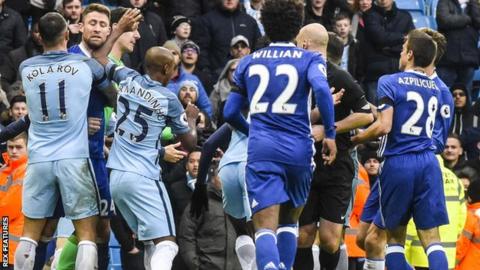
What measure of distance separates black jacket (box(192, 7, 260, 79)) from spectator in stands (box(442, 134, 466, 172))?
3314 millimetres

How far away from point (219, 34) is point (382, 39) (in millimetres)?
2595

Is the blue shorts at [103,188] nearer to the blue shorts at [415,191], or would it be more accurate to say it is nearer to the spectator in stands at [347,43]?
the blue shorts at [415,191]

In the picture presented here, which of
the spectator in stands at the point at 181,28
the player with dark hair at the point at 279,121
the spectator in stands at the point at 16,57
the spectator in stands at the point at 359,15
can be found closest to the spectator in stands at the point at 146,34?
the spectator in stands at the point at 181,28

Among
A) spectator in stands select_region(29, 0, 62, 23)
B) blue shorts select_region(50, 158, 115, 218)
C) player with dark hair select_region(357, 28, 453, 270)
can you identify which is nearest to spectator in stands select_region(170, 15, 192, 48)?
spectator in stands select_region(29, 0, 62, 23)

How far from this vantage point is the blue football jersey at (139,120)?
43.1 feet

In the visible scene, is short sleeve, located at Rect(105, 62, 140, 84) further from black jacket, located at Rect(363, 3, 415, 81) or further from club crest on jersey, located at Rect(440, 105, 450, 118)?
black jacket, located at Rect(363, 3, 415, 81)

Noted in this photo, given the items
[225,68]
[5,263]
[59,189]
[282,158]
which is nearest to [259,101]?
[282,158]

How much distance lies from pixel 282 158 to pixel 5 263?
4501 millimetres

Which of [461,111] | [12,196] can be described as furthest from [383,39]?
[12,196]

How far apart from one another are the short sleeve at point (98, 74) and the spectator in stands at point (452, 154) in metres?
7.57

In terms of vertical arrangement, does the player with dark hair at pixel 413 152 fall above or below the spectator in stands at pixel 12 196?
above

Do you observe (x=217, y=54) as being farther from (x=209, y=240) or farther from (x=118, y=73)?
(x=118, y=73)

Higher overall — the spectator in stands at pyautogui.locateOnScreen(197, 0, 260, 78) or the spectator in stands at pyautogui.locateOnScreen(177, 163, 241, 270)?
the spectator in stands at pyautogui.locateOnScreen(197, 0, 260, 78)

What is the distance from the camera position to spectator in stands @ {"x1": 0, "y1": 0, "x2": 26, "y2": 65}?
19.4m
